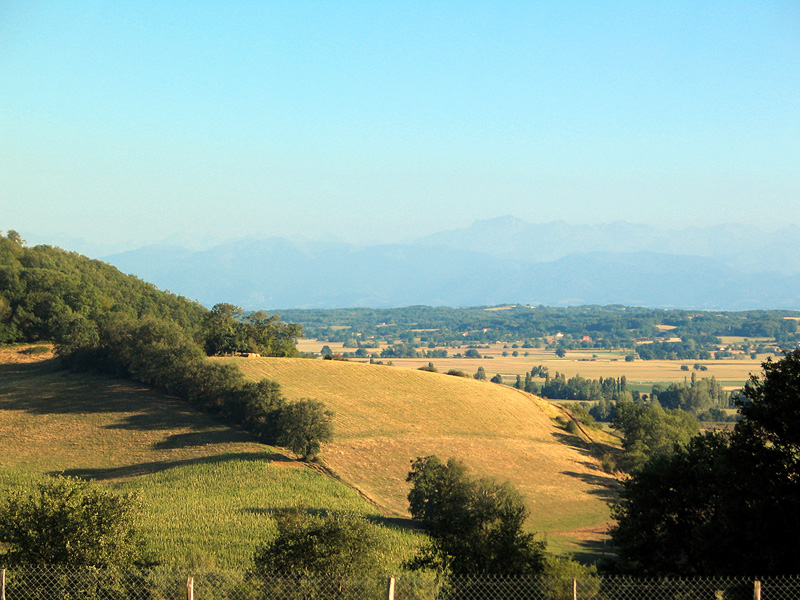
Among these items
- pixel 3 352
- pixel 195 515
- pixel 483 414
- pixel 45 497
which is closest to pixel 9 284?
pixel 3 352

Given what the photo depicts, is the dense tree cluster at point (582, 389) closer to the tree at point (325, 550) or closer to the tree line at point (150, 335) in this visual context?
the tree line at point (150, 335)

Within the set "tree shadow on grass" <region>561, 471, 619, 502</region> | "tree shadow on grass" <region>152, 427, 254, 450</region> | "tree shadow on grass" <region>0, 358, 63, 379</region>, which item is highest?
"tree shadow on grass" <region>0, 358, 63, 379</region>

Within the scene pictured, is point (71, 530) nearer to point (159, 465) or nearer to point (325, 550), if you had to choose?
point (325, 550)

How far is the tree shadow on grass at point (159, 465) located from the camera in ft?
197

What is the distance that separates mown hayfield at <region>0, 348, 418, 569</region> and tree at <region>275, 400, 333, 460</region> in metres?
1.64

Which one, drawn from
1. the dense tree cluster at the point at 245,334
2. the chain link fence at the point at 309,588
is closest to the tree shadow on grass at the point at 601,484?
the chain link fence at the point at 309,588

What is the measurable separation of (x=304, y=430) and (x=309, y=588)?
160 ft

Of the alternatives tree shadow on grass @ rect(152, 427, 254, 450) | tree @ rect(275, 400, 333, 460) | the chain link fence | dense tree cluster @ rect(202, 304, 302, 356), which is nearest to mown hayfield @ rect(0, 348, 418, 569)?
tree shadow on grass @ rect(152, 427, 254, 450)

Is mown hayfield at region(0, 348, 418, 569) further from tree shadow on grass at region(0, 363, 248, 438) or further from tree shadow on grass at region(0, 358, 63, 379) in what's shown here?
tree shadow on grass at region(0, 358, 63, 379)

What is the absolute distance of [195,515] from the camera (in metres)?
46.4

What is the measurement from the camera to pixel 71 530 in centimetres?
2203

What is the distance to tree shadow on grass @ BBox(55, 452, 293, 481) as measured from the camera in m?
60.0

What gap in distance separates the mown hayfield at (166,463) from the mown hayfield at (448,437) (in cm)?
739

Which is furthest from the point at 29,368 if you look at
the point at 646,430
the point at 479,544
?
the point at 479,544
